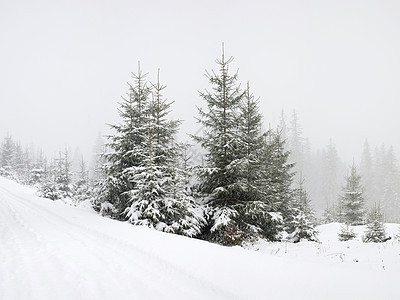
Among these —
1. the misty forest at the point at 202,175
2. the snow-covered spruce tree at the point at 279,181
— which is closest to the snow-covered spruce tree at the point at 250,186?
the misty forest at the point at 202,175

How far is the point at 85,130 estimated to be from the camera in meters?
170

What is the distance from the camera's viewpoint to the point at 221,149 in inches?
417

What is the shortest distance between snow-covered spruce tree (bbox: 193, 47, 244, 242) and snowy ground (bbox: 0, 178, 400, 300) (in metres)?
3.75

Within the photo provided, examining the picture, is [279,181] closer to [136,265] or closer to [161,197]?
Result: [161,197]

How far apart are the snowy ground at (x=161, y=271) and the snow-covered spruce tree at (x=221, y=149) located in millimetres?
3750

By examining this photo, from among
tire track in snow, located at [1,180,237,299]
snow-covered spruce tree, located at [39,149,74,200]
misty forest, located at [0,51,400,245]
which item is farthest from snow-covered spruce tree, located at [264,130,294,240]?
snow-covered spruce tree, located at [39,149,74,200]

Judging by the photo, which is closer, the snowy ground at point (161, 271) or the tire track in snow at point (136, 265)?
the snowy ground at point (161, 271)

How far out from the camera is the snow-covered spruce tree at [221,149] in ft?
33.3

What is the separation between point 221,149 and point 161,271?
22.1 feet

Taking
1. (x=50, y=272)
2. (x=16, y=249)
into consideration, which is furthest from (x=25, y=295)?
(x=16, y=249)

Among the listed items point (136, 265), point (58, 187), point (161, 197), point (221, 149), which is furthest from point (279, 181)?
A: point (58, 187)

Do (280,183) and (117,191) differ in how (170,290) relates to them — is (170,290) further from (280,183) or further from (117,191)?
(280,183)

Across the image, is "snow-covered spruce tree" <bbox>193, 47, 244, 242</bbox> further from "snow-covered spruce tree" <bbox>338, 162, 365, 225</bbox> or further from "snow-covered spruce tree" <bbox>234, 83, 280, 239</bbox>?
"snow-covered spruce tree" <bbox>338, 162, 365, 225</bbox>

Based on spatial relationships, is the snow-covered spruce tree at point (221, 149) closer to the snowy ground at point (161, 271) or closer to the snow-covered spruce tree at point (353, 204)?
the snowy ground at point (161, 271)
